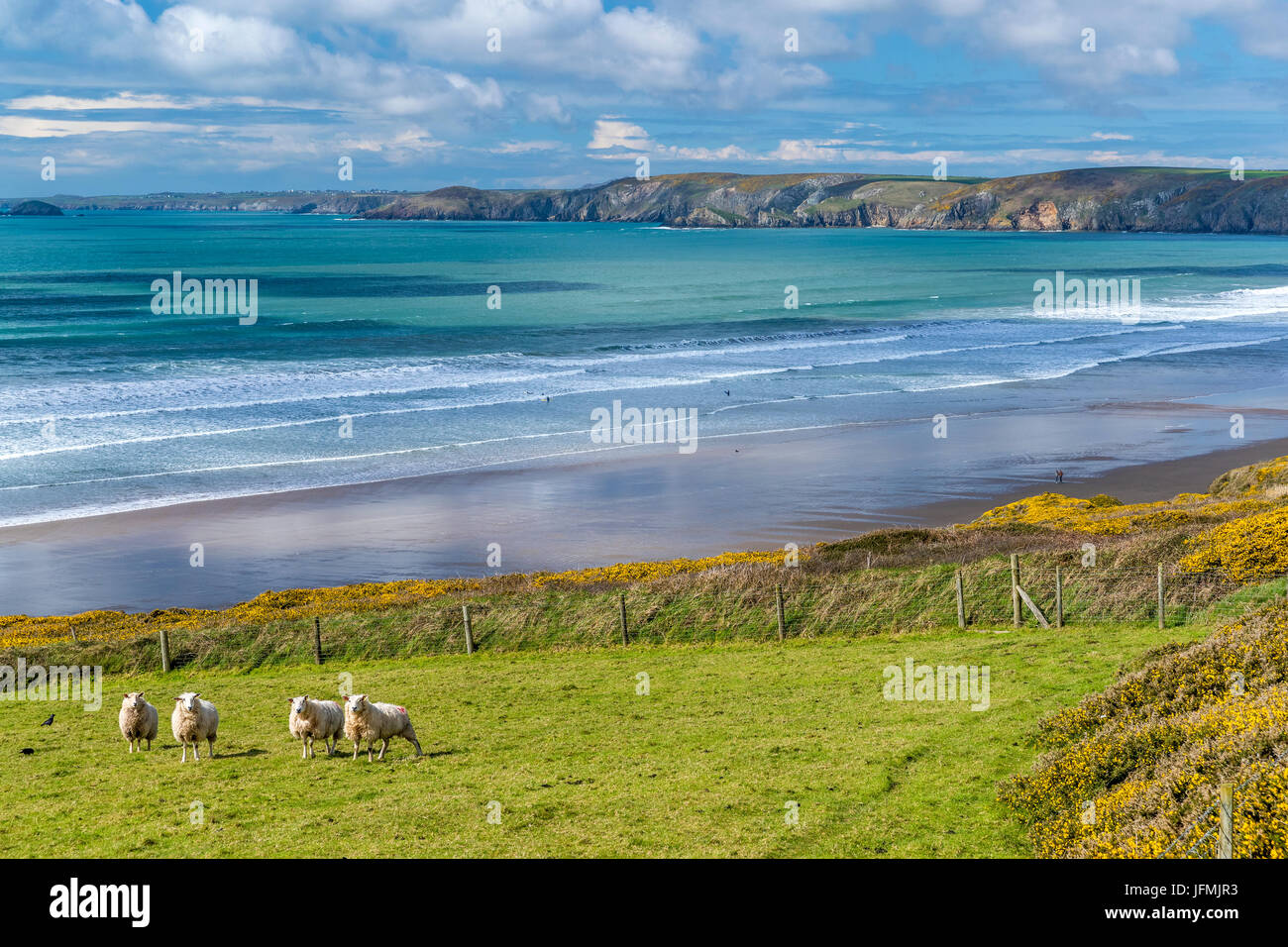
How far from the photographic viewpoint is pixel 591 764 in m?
17.7

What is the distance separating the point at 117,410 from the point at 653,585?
4553 centimetres

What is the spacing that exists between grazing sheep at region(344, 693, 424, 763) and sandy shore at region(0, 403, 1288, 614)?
61.7ft

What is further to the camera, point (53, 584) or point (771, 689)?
point (53, 584)

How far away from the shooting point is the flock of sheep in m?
17.4

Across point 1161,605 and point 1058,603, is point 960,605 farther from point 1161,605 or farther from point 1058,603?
point 1161,605

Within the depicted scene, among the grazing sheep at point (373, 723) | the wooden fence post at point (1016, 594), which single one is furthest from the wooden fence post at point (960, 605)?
the grazing sheep at point (373, 723)

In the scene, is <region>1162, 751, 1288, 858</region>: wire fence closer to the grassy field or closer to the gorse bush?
the grassy field

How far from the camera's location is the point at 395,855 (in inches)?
511

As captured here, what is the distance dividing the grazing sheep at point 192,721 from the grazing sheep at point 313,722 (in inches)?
55.1

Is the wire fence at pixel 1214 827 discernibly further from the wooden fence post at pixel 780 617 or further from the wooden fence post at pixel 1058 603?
the wooden fence post at pixel 780 617

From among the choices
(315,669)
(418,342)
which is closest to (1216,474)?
(315,669)

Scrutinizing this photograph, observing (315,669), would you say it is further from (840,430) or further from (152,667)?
(840,430)

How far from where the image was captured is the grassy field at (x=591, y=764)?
45.7ft

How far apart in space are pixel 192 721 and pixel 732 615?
14698 mm
